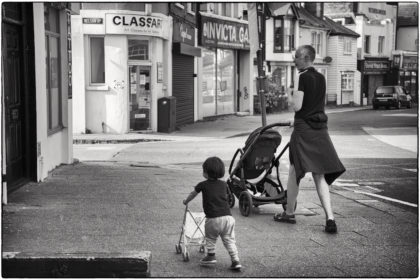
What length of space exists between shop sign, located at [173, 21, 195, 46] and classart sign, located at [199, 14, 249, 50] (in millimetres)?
1498

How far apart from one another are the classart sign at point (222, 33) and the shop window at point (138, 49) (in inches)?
253

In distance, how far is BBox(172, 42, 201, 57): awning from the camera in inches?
896

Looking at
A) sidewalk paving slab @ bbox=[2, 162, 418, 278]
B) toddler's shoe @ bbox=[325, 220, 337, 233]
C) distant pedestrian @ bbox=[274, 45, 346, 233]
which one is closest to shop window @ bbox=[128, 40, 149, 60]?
sidewalk paving slab @ bbox=[2, 162, 418, 278]

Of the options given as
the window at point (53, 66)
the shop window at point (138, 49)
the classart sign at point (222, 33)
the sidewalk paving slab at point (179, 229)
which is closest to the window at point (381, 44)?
the classart sign at point (222, 33)

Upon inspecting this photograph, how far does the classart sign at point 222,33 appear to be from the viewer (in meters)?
27.6

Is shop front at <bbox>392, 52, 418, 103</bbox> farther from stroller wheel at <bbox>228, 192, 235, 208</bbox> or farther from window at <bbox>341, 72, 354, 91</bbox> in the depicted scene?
stroller wheel at <bbox>228, 192, 235, 208</bbox>

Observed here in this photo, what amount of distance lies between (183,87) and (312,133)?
18505 mm

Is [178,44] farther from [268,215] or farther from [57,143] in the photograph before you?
[268,215]

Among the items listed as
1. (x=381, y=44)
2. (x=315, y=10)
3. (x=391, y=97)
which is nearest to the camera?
(x=391, y=97)

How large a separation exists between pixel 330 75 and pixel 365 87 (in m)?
3.88

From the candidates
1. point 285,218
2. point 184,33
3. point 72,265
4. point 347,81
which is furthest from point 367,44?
point 72,265

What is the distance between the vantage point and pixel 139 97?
21.2 metres

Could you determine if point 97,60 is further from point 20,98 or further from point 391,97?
point 391,97

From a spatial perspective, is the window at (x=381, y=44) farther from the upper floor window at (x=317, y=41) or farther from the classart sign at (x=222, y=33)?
the classart sign at (x=222, y=33)
